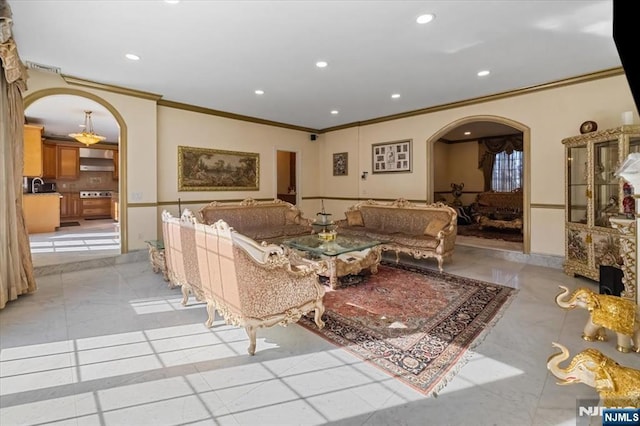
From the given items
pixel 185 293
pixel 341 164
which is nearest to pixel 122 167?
pixel 185 293

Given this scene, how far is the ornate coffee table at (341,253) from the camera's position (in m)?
3.85

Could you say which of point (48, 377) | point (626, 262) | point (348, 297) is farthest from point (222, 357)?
point (626, 262)

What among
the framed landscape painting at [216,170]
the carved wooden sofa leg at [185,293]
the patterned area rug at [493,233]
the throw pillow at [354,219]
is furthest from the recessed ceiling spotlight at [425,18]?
the patterned area rug at [493,233]

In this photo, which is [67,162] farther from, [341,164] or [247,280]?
[247,280]

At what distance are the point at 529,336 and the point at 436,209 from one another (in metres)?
3.02

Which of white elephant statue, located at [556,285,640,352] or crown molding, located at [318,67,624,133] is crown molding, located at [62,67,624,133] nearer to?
crown molding, located at [318,67,624,133]

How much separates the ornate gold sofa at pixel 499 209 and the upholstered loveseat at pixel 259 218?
15.3 ft

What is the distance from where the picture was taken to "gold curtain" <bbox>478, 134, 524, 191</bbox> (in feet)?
28.1

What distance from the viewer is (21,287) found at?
3.56m

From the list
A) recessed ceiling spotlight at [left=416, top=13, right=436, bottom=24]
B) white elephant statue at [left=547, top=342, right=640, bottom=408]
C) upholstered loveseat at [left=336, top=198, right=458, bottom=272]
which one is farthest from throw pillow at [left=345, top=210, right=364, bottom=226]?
white elephant statue at [left=547, top=342, right=640, bottom=408]

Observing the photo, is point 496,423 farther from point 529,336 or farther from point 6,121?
point 6,121

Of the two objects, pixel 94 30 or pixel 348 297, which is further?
pixel 348 297

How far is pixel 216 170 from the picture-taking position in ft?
21.2

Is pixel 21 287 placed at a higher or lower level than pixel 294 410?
higher
